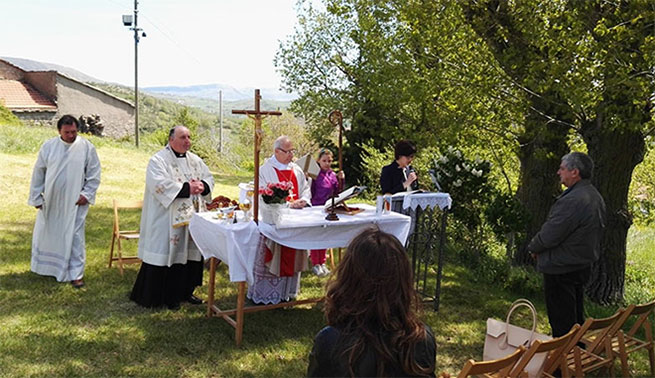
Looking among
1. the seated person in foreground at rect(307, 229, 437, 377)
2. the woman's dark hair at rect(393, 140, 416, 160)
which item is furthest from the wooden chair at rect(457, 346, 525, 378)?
the woman's dark hair at rect(393, 140, 416, 160)

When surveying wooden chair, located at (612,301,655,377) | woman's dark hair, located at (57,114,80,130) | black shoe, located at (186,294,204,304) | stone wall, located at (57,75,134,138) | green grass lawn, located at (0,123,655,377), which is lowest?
green grass lawn, located at (0,123,655,377)

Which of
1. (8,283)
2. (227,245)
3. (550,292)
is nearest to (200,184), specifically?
(227,245)

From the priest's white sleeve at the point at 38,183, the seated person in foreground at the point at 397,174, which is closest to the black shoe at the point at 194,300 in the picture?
the priest's white sleeve at the point at 38,183

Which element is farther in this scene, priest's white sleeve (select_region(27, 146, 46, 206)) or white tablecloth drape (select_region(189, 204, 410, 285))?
priest's white sleeve (select_region(27, 146, 46, 206))

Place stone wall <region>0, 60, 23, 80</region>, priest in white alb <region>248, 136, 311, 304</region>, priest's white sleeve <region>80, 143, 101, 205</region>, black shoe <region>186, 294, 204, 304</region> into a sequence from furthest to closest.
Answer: stone wall <region>0, 60, 23, 80</region>
priest's white sleeve <region>80, 143, 101, 205</region>
black shoe <region>186, 294, 204, 304</region>
priest in white alb <region>248, 136, 311, 304</region>

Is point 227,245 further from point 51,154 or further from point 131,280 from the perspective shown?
point 51,154

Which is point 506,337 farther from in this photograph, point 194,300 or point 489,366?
point 194,300

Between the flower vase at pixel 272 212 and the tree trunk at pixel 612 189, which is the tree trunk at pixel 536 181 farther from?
the flower vase at pixel 272 212

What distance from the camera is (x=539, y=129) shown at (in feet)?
24.4

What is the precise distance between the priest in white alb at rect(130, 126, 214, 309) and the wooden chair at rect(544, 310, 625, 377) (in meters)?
3.63

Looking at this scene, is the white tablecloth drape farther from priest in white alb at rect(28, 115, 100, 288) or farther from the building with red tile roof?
the building with red tile roof

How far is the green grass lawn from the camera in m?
4.66

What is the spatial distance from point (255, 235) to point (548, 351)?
2.48m

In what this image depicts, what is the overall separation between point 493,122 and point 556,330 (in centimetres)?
411
